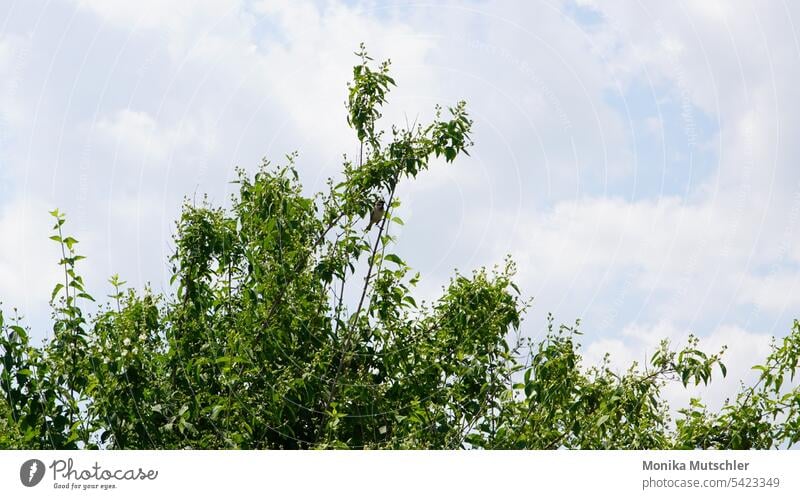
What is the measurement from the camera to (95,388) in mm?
6324

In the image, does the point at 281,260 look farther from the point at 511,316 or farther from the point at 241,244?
the point at 511,316

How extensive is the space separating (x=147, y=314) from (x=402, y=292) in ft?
6.90

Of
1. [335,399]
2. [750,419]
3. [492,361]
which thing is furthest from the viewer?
[492,361]

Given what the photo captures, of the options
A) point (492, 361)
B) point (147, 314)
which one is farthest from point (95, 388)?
point (492, 361)

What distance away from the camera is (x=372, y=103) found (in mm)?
7441

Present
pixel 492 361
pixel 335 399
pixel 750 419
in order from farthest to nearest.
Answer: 1. pixel 492 361
2. pixel 335 399
3. pixel 750 419

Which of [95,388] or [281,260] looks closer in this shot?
[95,388]

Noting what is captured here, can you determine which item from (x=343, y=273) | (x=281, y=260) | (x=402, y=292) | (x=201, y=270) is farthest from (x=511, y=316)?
(x=201, y=270)

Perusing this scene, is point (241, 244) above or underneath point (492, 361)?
above

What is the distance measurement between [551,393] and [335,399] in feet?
5.44

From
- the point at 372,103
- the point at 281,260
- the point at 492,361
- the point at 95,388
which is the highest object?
the point at 372,103

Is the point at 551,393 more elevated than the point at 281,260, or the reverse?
the point at 281,260

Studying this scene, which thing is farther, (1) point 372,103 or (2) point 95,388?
(1) point 372,103

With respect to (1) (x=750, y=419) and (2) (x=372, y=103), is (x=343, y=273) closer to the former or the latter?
(2) (x=372, y=103)
